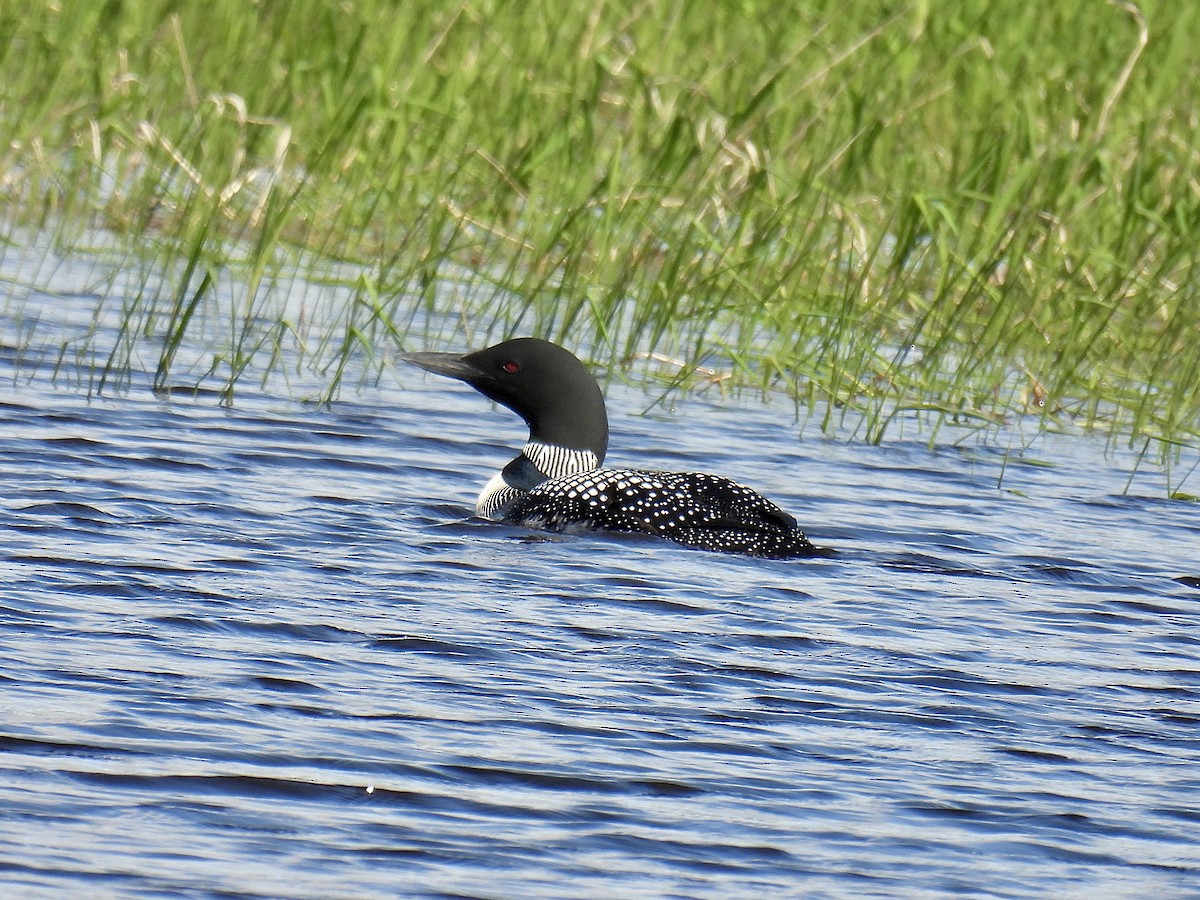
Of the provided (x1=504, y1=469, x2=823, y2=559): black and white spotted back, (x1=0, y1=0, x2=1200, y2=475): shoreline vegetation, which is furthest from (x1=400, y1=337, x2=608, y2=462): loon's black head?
(x1=504, y1=469, x2=823, y2=559): black and white spotted back

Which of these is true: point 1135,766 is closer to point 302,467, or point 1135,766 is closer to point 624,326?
point 302,467

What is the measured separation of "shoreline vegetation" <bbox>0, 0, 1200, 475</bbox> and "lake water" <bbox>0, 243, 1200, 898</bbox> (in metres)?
0.76

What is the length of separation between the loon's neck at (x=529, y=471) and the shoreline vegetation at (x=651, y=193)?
64 cm

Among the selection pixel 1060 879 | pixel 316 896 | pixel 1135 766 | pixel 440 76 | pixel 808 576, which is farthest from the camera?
pixel 440 76

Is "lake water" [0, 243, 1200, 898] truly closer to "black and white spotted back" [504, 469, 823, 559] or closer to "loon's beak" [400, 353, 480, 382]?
"black and white spotted back" [504, 469, 823, 559]

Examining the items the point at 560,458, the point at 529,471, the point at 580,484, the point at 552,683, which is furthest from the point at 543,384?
the point at 552,683

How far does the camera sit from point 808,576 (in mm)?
5934

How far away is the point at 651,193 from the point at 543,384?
225 centimetres

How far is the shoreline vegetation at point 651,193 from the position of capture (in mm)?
7988

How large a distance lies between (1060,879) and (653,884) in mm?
663

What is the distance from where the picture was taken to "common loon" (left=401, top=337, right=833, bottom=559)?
20.4ft

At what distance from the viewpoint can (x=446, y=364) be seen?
23.8ft

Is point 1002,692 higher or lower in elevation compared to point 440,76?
lower

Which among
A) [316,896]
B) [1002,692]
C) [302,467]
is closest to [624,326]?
[302,467]
